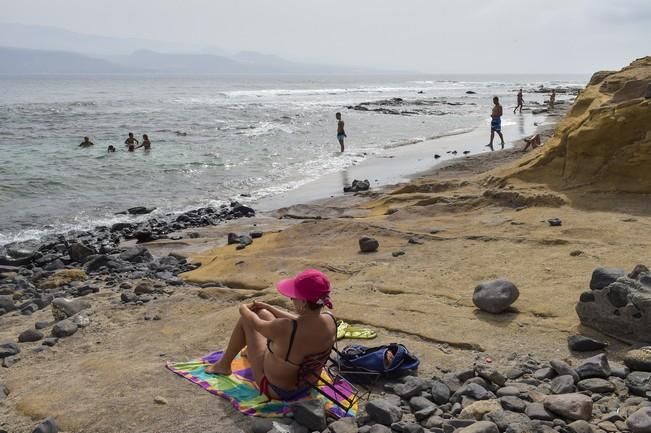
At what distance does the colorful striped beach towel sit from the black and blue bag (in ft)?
0.61

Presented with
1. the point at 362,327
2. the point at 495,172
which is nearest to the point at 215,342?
the point at 362,327

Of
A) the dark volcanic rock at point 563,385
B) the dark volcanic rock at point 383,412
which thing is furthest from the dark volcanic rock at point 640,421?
the dark volcanic rock at point 383,412

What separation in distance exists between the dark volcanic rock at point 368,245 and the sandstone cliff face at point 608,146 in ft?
12.4

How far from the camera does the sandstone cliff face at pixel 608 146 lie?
9766 millimetres

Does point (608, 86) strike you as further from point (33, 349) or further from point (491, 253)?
point (33, 349)

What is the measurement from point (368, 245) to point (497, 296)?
10.7 ft

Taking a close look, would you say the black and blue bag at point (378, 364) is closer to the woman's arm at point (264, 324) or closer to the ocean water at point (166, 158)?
the woman's arm at point (264, 324)

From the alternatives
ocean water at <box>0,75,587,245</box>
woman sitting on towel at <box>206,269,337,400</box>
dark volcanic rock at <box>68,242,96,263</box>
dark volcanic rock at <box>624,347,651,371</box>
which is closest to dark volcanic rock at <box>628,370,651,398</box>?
dark volcanic rock at <box>624,347,651,371</box>

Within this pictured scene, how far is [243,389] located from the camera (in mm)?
4707

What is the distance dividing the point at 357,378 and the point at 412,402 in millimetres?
636

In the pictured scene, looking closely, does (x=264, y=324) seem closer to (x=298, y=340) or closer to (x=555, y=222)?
(x=298, y=340)

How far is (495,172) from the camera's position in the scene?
12219 mm

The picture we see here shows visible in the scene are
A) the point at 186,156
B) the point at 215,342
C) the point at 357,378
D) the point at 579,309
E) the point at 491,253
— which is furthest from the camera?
the point at 186,156

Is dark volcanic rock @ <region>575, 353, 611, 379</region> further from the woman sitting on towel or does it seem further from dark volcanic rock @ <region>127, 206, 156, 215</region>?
dark volcanic rock @ <region>127, 206, 156, 215</region>
